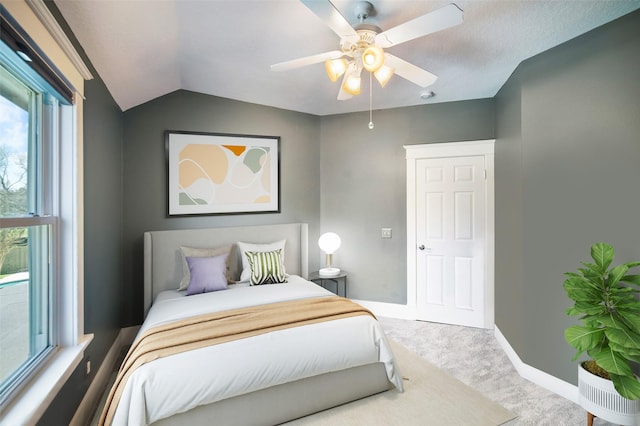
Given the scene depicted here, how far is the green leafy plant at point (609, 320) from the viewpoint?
1.77m

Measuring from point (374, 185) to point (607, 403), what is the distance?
9.76 ft

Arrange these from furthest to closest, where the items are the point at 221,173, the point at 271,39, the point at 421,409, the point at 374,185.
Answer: the point at 374,185, the point at 221,173, the point at 271,39, the point at 421,409

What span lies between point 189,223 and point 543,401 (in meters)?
3.67

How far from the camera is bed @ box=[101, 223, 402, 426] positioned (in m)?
1.81

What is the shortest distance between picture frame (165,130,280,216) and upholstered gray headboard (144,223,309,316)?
0.28 m

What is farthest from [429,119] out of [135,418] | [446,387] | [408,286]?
[135,418]

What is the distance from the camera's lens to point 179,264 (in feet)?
11.6

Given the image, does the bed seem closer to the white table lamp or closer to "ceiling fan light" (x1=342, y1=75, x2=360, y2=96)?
the white table lamp

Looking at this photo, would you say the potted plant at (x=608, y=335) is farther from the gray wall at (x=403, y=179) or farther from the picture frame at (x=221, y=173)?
the picture frame at (x=221, y=173)

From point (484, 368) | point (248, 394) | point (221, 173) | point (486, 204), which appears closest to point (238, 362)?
point (248, 394)

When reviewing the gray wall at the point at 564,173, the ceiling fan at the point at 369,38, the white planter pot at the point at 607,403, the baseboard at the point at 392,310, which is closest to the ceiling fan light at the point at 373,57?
the ceiling fan at the point at 369,38

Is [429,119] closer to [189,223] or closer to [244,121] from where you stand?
[244,121]

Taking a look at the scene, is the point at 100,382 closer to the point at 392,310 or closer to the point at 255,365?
the point at 255,365

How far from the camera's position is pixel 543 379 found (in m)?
2.59
